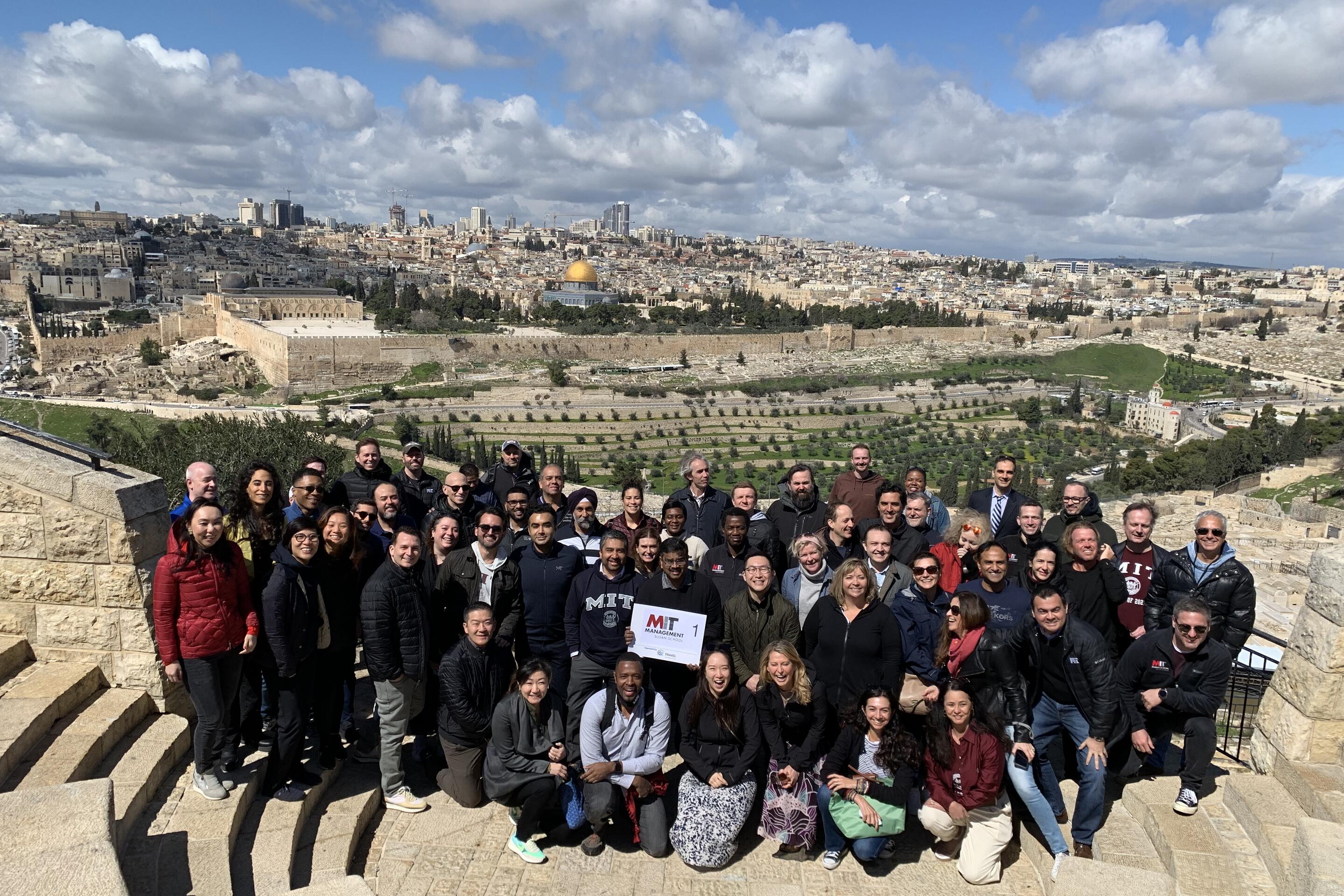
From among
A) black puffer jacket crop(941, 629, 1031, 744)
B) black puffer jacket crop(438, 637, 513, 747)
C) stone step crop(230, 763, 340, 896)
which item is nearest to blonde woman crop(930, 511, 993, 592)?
black puffer jacket crop(941, 629, 1031, 744)

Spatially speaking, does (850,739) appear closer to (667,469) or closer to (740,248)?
(667,469)

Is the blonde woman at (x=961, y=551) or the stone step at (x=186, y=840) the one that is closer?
the stone step at (x=186, y=840)

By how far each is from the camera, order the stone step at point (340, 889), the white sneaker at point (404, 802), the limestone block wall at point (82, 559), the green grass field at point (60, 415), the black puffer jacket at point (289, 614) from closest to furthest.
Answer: the stone step at point (340, 889), the black puffer jacket at point (289, 614), the limestone block wall at point (82, 559), the white sneaker at point (404, 802), the green grass field at point (60, 415)

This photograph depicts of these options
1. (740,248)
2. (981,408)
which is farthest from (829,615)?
(740,248)

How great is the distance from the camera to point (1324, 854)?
9.13 feet

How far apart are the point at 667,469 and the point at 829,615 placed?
2431 centimetres

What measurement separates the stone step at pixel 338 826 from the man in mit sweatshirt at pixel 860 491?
277 cm

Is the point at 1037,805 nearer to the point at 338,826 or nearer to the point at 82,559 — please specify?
the point at 338,826

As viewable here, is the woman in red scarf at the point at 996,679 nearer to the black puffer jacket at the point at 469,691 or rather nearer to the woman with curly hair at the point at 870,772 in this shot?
the woman with curly hair at the point at 870,772

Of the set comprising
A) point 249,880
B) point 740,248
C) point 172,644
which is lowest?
point 249,880

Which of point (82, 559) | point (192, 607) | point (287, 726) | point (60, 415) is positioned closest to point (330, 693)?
point (287, 726)

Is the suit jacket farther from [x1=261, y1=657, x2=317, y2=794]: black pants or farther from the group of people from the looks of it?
[x1=261, y1=657, x2=317, y2=794]: black pants

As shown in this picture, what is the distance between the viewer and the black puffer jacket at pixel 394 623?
342cm

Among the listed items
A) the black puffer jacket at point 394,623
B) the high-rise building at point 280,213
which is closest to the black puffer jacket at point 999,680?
the black puffer jacket at point 394,623
